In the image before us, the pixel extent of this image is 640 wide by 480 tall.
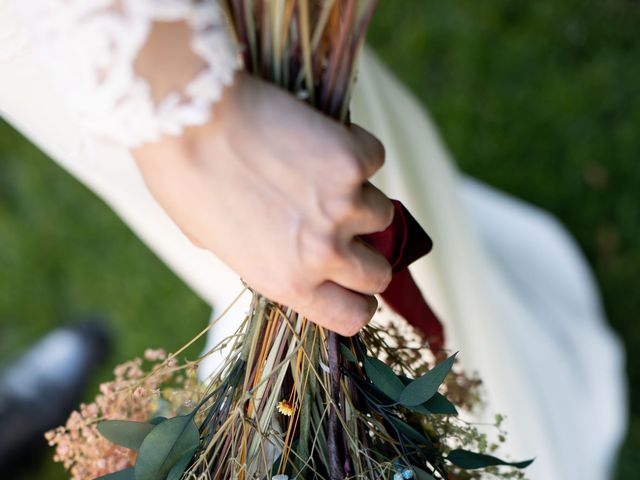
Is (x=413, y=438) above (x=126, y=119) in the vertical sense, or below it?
below

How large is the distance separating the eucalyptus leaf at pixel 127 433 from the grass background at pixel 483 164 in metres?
1.56

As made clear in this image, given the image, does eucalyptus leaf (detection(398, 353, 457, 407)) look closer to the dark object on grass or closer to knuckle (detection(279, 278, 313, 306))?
knuckle (detection(279, 278, 313, 306))

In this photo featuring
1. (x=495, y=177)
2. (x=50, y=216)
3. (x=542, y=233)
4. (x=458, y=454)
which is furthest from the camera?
(x=50, y=216)

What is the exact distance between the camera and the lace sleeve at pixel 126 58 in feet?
1.81

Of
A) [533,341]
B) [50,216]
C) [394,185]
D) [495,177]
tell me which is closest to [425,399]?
[394,185]

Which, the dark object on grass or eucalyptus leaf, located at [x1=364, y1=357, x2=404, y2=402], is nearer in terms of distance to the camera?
eucalyptus leaf, located at [x1=364, y1=357, x2=404, y2=402]

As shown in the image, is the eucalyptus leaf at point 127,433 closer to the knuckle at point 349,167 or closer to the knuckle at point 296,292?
the knuckle at point 296,292

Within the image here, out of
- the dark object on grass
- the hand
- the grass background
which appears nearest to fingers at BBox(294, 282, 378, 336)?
the hand

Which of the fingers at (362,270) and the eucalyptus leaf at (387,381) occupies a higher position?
the fingers at (362,270)

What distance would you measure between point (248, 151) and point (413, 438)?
12.5 inches

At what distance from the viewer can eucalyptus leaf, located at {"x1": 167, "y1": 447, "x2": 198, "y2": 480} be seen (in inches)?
26.0

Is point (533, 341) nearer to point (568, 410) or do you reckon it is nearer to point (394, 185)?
point (568, 410)

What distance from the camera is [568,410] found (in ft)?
5.84

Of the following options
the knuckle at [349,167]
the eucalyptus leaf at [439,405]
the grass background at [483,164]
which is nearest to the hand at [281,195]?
the knuckle at [349,167]
